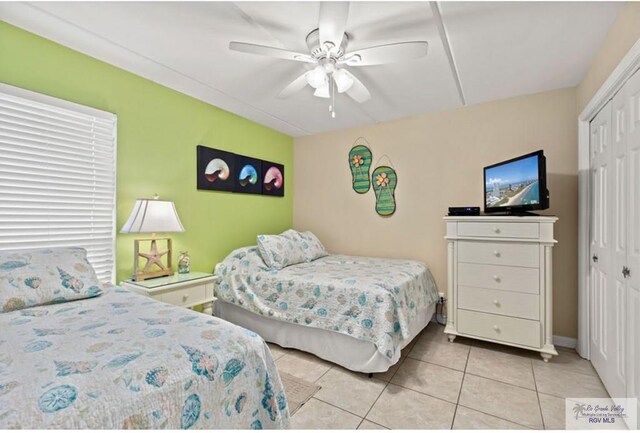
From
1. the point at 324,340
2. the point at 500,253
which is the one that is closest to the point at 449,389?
the point at 324,340

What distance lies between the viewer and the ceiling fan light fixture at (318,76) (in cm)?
195

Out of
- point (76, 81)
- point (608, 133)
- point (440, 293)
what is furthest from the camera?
point (440, 293)

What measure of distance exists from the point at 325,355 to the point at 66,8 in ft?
9.15

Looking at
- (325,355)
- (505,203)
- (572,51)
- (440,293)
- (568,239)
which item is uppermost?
(572,51)

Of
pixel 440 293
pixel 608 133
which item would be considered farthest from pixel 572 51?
pixel 440 293

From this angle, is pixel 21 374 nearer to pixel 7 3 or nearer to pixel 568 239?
pixel 7 3

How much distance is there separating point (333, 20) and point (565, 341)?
3155 mm

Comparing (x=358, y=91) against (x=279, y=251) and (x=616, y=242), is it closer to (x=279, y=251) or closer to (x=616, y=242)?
(x=279, y=251)

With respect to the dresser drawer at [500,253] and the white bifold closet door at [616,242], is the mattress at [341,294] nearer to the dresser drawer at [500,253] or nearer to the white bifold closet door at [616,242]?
the dresser drawer at [500,253]

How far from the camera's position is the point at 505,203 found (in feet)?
8.56

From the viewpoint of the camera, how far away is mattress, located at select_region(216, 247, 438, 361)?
2127 millimetres

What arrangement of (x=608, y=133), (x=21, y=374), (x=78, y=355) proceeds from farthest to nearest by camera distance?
(x=608, y=133) < (x=78, y=355) < (x=21, y=374)

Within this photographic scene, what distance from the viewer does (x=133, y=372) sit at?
0.89m

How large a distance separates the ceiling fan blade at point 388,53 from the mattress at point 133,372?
1659mm
